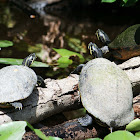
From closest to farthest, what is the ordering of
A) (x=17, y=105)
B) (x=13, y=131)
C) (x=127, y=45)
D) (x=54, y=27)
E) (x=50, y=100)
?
(x=13, y=131)
(x=17, y=105)
(x=50, y=100)
(x=127, y=45)
(x=54, y=27)

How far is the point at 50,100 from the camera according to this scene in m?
1.58

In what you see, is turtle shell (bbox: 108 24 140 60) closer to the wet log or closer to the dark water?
the dark water

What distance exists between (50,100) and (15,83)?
276 mm

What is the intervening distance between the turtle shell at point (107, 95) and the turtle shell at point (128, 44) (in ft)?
1.59

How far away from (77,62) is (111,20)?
2255mm

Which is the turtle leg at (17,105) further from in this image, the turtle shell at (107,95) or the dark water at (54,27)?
the dark water at (54,27)

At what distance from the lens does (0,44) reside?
2188 millimetres

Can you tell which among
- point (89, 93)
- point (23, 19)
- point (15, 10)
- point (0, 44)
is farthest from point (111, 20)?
point (89, 93)

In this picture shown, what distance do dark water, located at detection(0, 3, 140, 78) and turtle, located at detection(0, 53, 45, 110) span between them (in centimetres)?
75

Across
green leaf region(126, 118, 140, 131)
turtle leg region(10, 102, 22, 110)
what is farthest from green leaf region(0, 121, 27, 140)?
green leaf region(126, 118, 140, 131)

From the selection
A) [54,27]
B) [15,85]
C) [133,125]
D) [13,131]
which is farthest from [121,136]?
[54,27]

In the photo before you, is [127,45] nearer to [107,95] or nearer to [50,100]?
[107,95]

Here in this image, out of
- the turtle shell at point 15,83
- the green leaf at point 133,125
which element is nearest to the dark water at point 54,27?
the turtle shell at point 15,83

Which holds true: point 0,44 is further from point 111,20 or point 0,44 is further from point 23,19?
point 111,20
